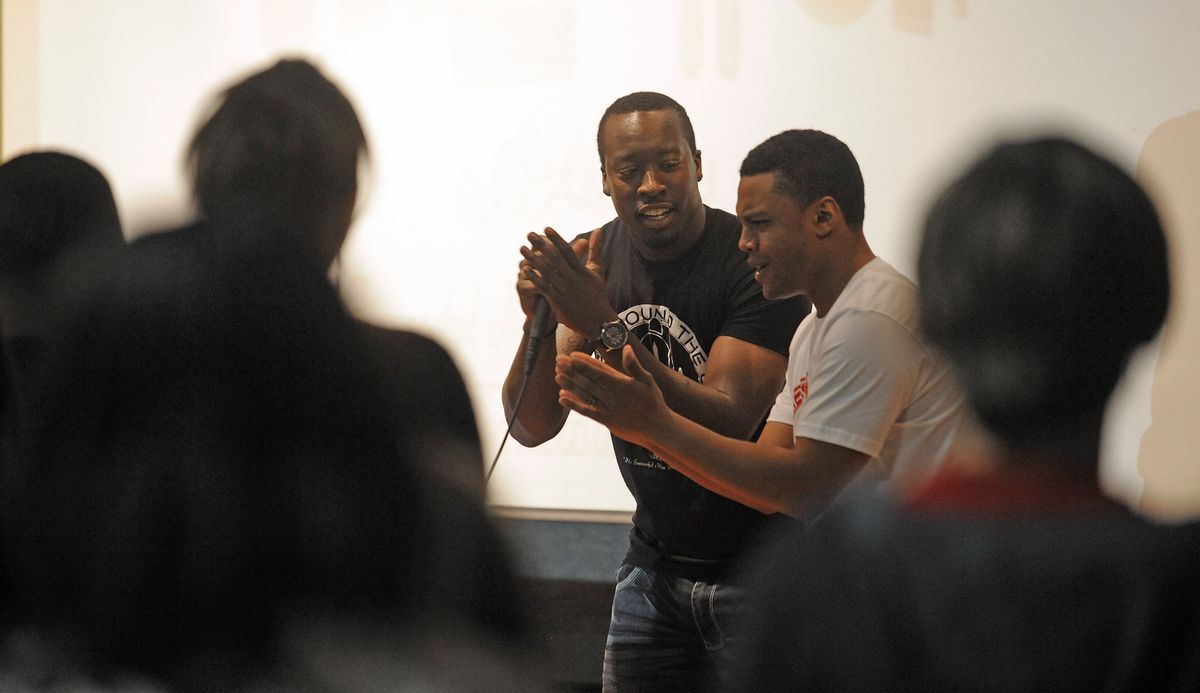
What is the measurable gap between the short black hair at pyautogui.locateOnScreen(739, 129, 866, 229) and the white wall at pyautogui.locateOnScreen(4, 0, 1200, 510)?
386mm

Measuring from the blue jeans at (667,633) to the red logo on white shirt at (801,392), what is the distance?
0.34 m

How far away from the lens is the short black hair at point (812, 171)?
1.77m

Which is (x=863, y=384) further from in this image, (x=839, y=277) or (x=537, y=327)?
(x=537, y=327)

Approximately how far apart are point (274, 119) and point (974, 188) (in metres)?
0.48

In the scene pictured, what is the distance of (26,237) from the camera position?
142 centimetres

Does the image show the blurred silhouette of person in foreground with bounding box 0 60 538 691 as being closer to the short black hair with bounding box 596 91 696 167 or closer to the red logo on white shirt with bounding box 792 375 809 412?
the red logo on white shirt with bounding box 792 375 809 412

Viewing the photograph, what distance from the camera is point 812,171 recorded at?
1786 mm

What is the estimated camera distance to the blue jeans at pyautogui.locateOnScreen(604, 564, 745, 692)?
6.07ft

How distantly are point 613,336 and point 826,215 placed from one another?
1.21ft

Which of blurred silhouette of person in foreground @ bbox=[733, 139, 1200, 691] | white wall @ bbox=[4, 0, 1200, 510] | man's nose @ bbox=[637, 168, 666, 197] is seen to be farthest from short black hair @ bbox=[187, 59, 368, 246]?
white wall @ bbox=[4, 0, 1200, 510]

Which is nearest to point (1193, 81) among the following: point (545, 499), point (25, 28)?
point (545, 499)

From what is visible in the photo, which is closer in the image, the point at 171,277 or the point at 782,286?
the point at 171,277

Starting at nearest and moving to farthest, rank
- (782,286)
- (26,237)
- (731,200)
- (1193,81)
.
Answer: (26,237), (782,286), (1193,81), (731,200)

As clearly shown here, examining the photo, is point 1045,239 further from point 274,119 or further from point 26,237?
point 26,237
